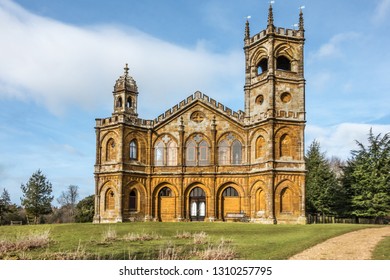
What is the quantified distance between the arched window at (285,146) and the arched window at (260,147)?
1.79 meters

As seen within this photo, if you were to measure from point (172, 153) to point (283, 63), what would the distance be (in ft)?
49.0

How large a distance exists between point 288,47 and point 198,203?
59.5 ft

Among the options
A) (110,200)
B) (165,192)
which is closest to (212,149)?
(165,192)

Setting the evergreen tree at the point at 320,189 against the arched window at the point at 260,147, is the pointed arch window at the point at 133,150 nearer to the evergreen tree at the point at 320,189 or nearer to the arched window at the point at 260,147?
the arched window at the point at 260,147

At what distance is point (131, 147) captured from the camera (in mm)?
46375

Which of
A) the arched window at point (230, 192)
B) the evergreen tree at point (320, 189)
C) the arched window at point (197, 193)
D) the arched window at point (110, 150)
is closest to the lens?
the arched window at point (230, 192)

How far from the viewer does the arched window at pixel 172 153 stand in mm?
47156

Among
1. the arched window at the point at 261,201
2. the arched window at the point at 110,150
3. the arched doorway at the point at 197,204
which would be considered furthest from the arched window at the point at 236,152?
the arched window at the point at 110,150

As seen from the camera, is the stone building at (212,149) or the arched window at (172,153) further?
the arched window at (172,153)

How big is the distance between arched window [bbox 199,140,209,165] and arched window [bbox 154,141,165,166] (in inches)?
159

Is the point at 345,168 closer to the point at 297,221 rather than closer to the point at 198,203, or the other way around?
the point at 297,221

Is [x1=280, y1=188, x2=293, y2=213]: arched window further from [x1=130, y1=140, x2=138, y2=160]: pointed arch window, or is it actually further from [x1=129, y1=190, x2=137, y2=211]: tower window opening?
[x1=130, y1=140, x2=138, y2=160]: pointed arch window

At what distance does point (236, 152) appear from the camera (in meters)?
45.9

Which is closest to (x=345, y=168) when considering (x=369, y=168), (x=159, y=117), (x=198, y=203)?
(x=369, y=168)
